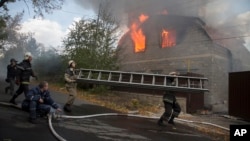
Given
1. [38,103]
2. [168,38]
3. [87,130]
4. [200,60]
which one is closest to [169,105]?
[87,130]

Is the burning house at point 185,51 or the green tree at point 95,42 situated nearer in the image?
the green tree at point 95,42

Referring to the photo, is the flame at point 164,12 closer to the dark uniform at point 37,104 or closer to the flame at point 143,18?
the flame at point 143,18

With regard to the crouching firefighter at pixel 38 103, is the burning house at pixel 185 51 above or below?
above

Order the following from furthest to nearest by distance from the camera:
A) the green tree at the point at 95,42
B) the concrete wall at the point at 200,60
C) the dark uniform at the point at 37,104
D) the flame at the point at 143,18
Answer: the flame at the point at 143,18 < the concrete wall at the point at 200,60 < the green tree at the point at 95,42 < the dark uniform at the point at 37,104

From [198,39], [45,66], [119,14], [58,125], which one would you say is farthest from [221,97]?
[58,125]

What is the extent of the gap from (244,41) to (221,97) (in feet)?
20.9

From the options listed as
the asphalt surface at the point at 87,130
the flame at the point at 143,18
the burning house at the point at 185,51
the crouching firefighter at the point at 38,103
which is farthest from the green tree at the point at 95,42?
the crouching firefighter at the point at 38,103

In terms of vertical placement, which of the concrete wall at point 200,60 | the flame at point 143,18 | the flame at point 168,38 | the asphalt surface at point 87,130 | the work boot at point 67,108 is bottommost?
the asphalt surface at point 87,130

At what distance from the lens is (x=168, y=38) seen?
88.0 feet

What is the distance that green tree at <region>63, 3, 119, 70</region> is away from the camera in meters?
19.0

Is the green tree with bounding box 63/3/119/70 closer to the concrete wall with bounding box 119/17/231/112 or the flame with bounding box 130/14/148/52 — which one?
the concrete wall with bounding box 119/17/231/112

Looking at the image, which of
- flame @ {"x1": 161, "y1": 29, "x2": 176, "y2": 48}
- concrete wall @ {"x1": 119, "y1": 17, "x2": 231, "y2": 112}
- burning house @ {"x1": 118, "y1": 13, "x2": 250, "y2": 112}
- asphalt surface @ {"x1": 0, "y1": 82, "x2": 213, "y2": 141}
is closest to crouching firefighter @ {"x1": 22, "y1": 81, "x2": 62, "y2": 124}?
asphalt surface @ {"x1": 0, "y1": 82, "x2": 213, "y2": 141}

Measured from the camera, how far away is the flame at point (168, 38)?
26375 millimetres

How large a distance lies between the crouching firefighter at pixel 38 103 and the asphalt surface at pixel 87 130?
0.24 meters
